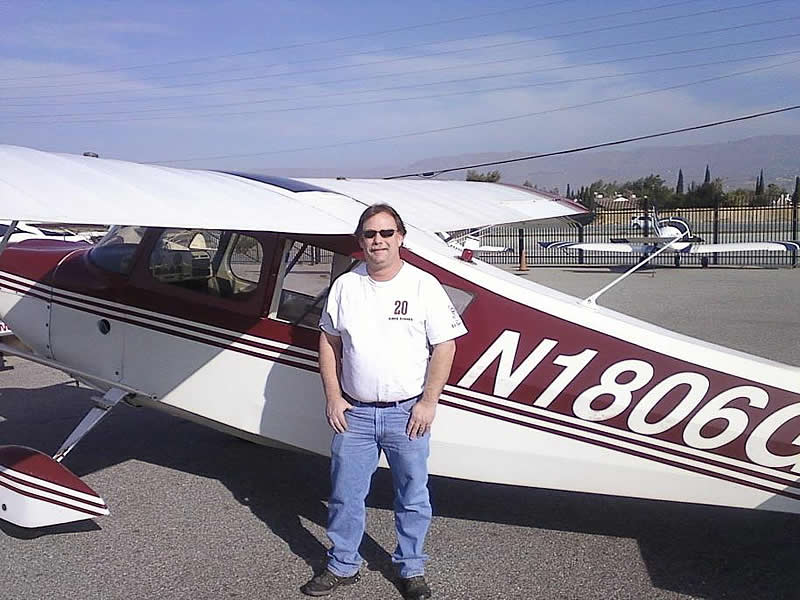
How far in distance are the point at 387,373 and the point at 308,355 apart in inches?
34.9

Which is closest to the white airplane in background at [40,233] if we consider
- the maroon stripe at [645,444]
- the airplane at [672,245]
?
the maroon stripe at [645,444]

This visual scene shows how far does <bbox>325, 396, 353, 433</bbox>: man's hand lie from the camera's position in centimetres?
348

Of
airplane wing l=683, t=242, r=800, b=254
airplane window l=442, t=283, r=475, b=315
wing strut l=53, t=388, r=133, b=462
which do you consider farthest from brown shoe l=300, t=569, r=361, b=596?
airplane wing l=683, t=242, r=800, b=254

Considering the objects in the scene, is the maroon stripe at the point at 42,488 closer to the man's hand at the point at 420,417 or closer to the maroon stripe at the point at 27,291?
the maroon stripe at the point at 27,291

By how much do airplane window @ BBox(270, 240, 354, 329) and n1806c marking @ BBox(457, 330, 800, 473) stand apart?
0.93 meters

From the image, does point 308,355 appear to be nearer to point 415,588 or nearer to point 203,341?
point 203,341

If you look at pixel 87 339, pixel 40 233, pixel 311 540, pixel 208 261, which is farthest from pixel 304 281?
pixel 40 233

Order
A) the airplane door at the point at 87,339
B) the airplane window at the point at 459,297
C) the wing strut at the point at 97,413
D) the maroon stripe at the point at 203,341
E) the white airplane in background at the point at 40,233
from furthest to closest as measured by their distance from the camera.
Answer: the white airplane in background at the point at 40,233
the airplane door at the point at 87,339
the wing strut at the point at 97,413
the maroon stripe at the point at 203,341
the airplane window at the point at 459,297

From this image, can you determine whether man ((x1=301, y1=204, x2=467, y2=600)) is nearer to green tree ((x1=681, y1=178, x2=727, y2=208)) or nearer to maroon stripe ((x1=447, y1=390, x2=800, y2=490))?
maroon stripe ((x1=447, y1=390, x2=800, y2=490))

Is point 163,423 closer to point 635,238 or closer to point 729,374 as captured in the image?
point 729,374

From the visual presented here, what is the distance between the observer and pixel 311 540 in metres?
4.29

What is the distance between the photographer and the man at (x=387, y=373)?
338cm

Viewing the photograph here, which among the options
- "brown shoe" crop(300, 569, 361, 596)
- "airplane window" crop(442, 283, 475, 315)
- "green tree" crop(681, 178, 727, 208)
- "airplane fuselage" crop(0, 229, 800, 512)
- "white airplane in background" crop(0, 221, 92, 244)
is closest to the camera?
"airplane fuselage" crop(0, 229, 800, 512)

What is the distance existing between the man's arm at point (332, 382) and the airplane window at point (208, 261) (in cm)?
104
